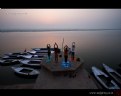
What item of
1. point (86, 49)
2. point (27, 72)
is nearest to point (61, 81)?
point (27, 72)

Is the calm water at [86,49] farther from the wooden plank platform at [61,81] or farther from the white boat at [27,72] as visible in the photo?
the wooden plank platform at [61,81]

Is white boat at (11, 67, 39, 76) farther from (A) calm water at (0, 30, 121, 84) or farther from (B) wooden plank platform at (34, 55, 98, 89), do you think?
(B) wooden plank platform at (34, 55, 98, 89)

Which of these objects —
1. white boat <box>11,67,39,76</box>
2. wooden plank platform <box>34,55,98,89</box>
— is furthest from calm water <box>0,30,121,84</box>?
wooden plank platform <box>34,55,98,89</box>

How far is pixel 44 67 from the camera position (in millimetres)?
10133

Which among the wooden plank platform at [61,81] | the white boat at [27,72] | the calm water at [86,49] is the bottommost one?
the calm water at [86,49]

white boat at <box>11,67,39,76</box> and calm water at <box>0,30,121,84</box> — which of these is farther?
calm water at <box>0,30,121,84</box>

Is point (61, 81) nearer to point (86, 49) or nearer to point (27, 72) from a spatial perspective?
point (27, 72)

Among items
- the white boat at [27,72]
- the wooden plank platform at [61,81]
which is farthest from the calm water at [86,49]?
the wooden plank platform at [61,81]

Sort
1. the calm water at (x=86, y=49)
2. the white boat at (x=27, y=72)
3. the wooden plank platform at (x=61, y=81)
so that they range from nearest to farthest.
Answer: the wooden plank platform at (x=61, y=81)
the white boat at (x=27, y=72)
the calm water at (x=86, y=49)

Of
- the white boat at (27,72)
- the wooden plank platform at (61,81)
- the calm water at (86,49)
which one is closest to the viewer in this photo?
the wooden plank platform at (61,81)
